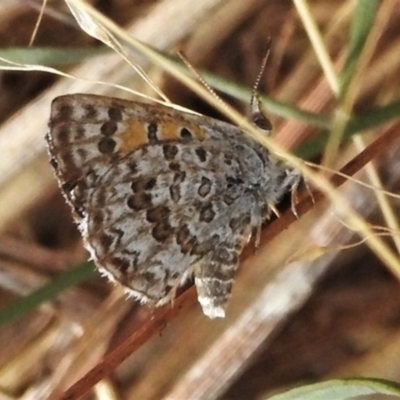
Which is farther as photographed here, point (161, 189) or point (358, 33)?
point (161, 189)

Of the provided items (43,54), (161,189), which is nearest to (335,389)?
(161,189)

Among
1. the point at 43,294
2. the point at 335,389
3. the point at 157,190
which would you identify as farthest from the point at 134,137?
the point at 335,389

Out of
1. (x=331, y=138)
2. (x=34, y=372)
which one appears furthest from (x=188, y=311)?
(x=331, y=138)

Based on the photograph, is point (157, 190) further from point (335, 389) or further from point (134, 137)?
point (335, 389)

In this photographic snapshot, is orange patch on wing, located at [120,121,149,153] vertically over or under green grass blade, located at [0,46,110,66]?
under

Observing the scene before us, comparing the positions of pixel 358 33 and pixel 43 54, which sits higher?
pixel 43 54

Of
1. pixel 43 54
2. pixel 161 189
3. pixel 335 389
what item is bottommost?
pixel 335 389

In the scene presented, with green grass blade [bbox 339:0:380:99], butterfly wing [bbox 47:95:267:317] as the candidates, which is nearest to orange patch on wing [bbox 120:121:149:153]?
butterfly wing [bbox 47:95:267:317]

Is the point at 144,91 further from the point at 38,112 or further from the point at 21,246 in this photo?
the point at 21,246

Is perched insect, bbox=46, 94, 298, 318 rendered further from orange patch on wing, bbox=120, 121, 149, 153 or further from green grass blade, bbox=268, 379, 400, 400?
green grass blade, bbox=268, 379, 400, 400

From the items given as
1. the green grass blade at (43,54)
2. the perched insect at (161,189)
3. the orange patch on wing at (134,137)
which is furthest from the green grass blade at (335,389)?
the green grass blade at (43,54)

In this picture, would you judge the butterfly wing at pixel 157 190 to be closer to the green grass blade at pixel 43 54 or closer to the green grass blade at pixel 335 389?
the green grass blade at pixel 43 54
